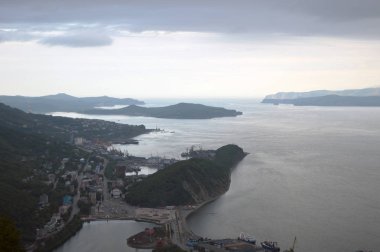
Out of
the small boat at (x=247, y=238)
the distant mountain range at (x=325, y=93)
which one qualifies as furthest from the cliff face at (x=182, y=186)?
the distant mountain range at (x=325, y=93)

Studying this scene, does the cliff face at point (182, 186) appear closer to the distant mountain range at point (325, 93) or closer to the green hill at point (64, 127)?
the green hill at point (64, 127)

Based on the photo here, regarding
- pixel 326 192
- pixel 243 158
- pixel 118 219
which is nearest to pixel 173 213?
pixel 118 219

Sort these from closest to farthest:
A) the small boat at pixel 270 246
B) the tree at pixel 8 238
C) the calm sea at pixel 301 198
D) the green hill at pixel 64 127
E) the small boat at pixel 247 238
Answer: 1. the tree at pixel 8 238
2. the small boat at pixel 270 246
3. the small boat at pixel 247 238
4. the calm sea at pixel 301 198
5. the green hill at pixel 64 127

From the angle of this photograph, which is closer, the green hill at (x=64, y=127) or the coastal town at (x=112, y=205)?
the coastal town at (x=112, y=205)

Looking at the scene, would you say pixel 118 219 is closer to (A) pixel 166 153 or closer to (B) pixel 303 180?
(B) pixel 303 180

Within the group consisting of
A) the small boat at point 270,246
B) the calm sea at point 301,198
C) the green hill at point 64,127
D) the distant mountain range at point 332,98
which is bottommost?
the small boat at point 270,246

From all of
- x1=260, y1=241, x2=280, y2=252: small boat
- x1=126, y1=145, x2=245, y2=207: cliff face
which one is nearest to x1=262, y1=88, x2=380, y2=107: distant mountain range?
x1=126, y1=145, x2=245, y2=207: cliff face
